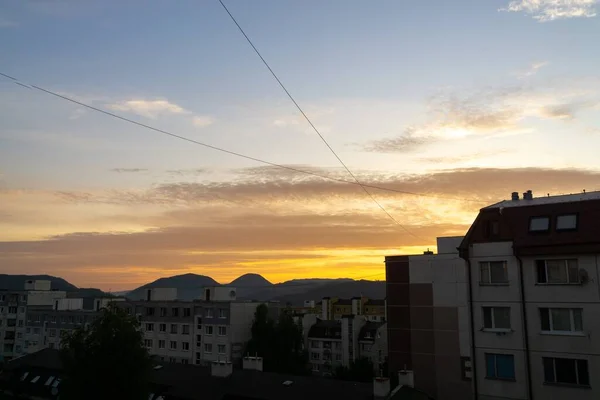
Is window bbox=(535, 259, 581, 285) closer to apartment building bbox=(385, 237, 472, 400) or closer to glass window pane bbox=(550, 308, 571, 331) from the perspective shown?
glass window pane bbox=(550, 308, 571, 331)

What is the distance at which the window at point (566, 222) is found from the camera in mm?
29234

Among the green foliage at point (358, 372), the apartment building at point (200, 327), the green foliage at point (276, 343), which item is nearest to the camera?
the green foliage at point (358, 372)

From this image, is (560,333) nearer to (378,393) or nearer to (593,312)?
(593,312)

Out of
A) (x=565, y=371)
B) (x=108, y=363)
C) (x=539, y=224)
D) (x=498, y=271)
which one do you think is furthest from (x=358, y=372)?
(x=108, y=363)

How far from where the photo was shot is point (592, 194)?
102 ft

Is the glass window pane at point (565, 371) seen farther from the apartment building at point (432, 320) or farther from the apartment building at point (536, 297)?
the apartment building at point (432, 320)

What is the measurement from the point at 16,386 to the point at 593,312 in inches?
1984

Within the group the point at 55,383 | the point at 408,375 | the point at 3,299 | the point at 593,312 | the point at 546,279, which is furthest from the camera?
the point at 3,299

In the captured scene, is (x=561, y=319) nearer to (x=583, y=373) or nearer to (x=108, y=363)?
(x=583, y=373)

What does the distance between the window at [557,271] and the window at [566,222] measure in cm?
192

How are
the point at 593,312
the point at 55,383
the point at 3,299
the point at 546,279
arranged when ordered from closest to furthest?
the point at 593,312 < the point at 546,279 < the point at 55,383 < the point at 3,299

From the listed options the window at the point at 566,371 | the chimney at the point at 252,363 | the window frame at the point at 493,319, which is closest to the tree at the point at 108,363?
the chimney at the point at 252,363

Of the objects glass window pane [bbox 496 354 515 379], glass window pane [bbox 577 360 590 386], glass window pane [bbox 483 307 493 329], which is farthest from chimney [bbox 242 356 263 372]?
Answer: glass window pane [bbox 577 360 590 386]

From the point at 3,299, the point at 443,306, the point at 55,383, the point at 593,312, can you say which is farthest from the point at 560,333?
the point at 3,299
